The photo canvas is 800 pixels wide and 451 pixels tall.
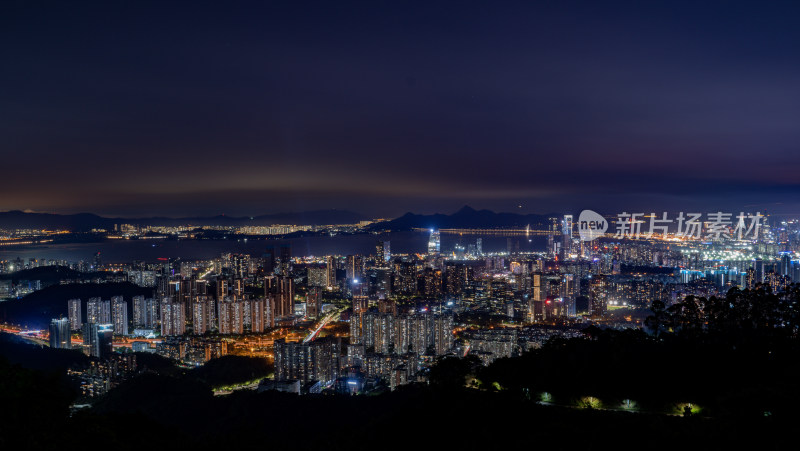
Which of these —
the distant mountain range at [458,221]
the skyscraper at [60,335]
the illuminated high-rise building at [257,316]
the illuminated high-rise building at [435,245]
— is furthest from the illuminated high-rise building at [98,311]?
the distant mountain range at [458,221]

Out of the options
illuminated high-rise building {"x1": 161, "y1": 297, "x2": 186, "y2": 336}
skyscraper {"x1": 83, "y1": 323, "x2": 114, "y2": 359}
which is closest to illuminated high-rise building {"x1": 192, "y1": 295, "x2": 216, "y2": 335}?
illuminated high-rise building {"x1": 161, "y1": 297, "x2": 186, "y2": 336}

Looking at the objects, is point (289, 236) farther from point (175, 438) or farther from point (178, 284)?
point (175, 438)

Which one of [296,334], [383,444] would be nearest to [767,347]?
[383,444]

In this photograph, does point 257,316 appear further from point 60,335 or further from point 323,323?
point 60,335

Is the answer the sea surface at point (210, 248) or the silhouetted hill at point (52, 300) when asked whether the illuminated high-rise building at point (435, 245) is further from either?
the silhouetted hill at point (52, 300)

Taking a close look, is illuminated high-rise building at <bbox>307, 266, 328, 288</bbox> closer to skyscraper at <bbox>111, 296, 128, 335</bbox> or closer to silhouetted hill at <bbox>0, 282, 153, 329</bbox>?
silhouetted hill at <bbox>0, 282, 153, 329</bbox>

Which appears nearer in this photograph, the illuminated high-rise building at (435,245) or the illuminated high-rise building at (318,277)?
the illuminated high-rise building at (318,277)

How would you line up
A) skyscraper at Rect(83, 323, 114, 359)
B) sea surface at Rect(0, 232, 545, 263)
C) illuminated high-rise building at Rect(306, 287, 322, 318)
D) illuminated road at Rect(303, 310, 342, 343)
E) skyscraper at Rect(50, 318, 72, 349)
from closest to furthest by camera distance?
skyscraper at Rect(83, 323, 114, 359) < illuminated road at Rect(303, 310, 342, 343) < skyscraper at Rect(50, 318, 72, 349) < illuminated high-rise building at Rect(306, 287, 322, 318) < sea surface at Rect(0, 232, 545, 263)

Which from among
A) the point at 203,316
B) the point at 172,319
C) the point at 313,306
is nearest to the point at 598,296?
the point at 313,306
